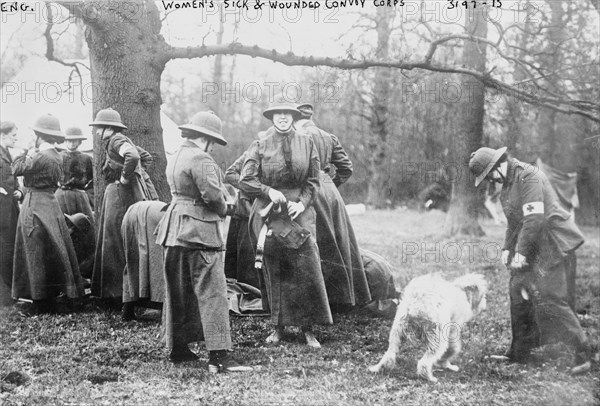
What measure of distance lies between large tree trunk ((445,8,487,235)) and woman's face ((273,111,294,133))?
7.87 metres

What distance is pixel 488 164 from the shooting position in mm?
5477

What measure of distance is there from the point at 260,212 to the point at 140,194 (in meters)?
1.87

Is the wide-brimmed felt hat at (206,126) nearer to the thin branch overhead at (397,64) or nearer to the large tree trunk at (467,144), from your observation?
the thin branch overhead at (397,64)

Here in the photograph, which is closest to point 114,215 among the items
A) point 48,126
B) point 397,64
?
point 48,126

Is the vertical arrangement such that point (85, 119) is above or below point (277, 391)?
above

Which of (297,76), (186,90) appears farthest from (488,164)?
(186,90)

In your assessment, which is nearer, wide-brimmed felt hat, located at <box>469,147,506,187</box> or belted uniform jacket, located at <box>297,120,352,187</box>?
wide-brimmed felt hat, located at <box>469,147,506,187</box>

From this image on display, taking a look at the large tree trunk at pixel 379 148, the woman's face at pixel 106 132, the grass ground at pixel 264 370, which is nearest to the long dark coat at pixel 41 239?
the grass ground at pixel 264 370

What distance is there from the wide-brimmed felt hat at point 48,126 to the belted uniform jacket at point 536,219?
4.91 m

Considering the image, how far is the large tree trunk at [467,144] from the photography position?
13430mm

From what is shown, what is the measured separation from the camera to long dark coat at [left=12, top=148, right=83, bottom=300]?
23.0ft

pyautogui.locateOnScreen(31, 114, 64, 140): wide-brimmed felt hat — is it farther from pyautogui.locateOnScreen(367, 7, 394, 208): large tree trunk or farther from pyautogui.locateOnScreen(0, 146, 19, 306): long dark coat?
pyautogui.locateOnScreen(367, 7, 394, 208): large tree trunk

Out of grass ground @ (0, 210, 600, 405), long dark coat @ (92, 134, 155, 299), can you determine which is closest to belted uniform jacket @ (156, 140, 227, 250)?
grass ground @ (0, 210, 600, 405)

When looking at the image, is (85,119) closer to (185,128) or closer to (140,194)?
(140,194)
